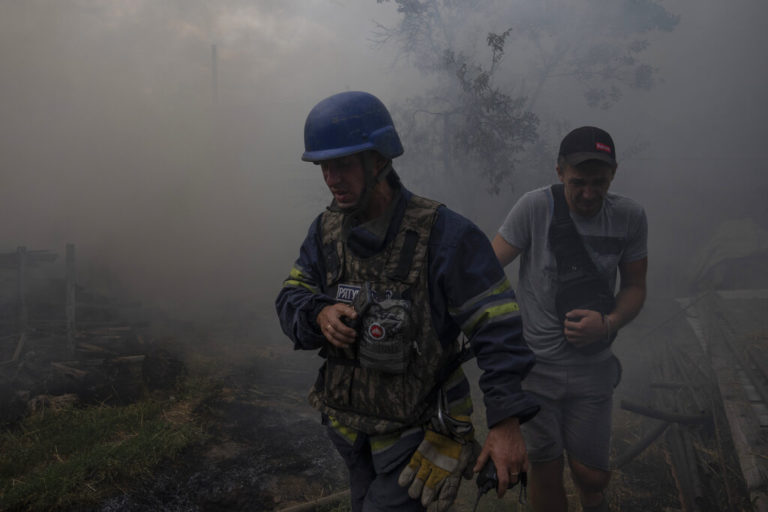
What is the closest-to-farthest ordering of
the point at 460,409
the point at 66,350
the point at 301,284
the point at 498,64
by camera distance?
the point at 460,409 < the point at 301,284 < the point at 66,350 < the point at 498,64

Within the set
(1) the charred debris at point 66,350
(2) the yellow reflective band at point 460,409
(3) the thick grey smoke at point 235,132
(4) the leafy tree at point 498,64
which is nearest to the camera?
(2) the yellow reflective band at point 460,409

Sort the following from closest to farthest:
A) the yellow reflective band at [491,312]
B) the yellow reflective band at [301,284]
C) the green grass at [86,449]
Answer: the yellow reflective band at [491,312], the yellow reflective band at [301,284], the green grass at [86,449]

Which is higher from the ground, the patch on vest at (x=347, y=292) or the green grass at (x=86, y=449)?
the patch on vest at (x=347, y=292)

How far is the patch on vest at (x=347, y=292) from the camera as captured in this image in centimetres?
181

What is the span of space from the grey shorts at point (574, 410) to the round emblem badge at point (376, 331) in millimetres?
1321

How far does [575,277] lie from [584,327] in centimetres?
26

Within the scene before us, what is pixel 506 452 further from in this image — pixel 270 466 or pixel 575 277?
pixel 270 466

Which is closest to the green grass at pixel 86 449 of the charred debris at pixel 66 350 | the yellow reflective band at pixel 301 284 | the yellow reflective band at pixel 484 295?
the charred debris at pixel 66 350

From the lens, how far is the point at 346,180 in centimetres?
180

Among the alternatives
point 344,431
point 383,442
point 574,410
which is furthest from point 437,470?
point 574,410

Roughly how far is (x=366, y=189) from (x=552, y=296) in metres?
1.29

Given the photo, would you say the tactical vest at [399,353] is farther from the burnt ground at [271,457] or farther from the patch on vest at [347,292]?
the burnt ground at [271,457]

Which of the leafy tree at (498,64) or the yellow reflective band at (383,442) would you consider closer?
the yellow reflective band at (383,442)

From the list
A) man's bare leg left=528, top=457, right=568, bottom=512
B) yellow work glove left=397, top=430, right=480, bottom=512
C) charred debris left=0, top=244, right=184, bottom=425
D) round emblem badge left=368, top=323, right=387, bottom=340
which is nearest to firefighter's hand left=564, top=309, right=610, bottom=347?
man's bare leg left=528, top=457, right=568, bottom=512
